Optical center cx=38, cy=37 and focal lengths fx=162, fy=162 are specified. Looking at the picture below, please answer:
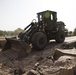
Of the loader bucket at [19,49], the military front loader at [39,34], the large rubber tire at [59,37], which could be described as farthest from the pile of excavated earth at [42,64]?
the large rubber tire at [59,37]

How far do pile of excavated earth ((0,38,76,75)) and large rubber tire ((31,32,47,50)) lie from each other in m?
0.34

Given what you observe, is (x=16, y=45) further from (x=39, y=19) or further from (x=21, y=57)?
(x=39, y=19)

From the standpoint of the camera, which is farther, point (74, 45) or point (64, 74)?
point (74, 45)

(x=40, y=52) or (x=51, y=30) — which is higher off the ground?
(x=51, y=30)

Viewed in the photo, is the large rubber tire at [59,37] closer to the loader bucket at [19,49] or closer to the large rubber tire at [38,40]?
the large rubber tire at [38,40]

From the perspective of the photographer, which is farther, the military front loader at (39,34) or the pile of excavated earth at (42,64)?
the military front loader at (39,34)

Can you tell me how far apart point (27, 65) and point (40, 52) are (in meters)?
1.98

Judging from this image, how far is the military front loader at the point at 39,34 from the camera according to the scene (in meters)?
9.89

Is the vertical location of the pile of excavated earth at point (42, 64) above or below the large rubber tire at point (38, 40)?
below

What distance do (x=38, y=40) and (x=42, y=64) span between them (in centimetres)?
330

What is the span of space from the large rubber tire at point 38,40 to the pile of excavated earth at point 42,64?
1.12 feet

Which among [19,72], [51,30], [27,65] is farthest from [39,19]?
[19,72]

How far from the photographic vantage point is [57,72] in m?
4.80

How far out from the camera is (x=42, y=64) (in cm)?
692
